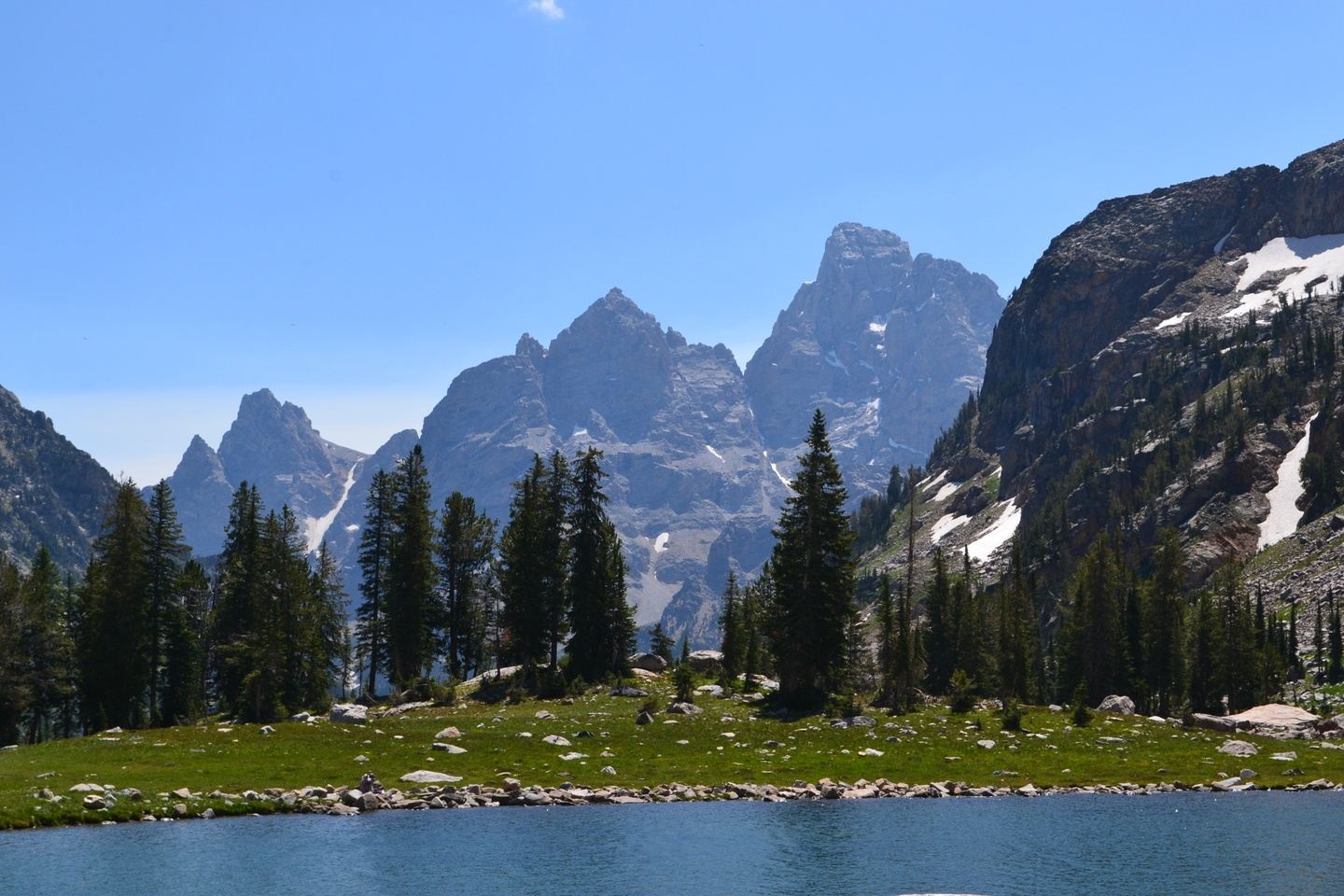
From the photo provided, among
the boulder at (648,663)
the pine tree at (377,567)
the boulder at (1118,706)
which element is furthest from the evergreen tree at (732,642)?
the pine tree at (377,567)

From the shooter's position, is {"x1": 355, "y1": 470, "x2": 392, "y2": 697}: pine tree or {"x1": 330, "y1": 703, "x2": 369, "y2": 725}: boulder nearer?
{"x1": 330, "y1": 703, "x2": 369, "y2": 725}: boulder

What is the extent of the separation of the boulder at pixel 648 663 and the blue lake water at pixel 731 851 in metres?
51.7

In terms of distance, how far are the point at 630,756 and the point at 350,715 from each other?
73.8 feet

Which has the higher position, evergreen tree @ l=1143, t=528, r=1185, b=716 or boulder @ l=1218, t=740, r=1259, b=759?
evergreen tree @ l=1143, t=528, r=1185, b=716

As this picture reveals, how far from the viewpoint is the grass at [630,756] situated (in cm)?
5422

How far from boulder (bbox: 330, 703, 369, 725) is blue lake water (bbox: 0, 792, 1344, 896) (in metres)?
26.3

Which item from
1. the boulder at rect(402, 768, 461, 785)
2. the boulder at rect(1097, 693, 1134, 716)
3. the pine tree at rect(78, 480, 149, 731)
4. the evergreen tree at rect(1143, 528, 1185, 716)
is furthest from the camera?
the evergreen tree at rect(1143, 528, 1185, 716)

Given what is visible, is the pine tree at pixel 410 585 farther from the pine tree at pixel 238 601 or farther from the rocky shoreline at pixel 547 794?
the rocky shoreline at pixel 547 794

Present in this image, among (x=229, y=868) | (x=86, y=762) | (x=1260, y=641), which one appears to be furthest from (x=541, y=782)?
(x=1260, y=641)

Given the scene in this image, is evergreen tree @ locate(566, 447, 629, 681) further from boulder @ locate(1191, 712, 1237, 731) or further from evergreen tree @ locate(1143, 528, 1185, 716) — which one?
evergreen tree @ locate(1143, 528, 1185, 716)

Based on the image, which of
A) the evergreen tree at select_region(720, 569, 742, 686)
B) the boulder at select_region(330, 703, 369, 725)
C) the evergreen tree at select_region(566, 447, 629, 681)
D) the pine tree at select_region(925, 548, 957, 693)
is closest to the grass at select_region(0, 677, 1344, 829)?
the boulder at select_region(330, 703, 369, 725)

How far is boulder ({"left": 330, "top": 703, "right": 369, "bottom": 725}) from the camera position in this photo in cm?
7419

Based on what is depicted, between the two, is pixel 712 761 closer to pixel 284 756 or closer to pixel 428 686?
A: pixel 284 756

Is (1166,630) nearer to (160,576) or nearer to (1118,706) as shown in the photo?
(1118,706)
